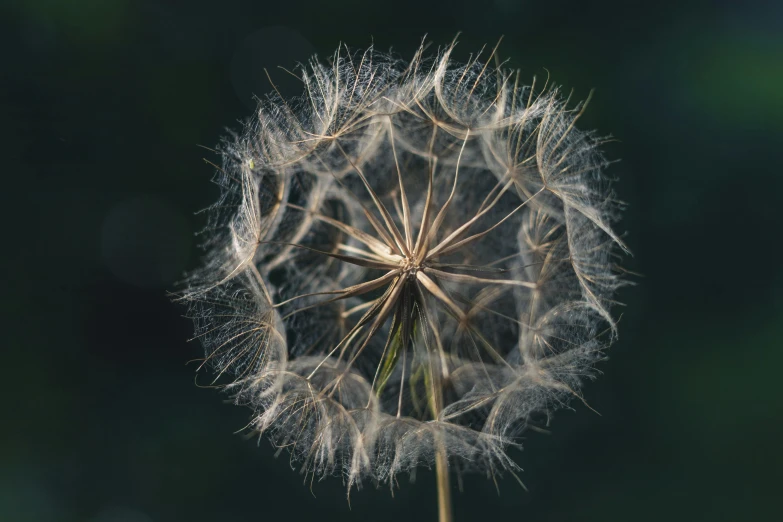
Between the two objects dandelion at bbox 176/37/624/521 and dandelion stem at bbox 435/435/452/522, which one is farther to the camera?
dandelion at bbox 176/37/624/521

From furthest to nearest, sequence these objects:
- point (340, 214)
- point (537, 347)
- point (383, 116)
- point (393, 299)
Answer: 1. point (340, 214)
2. point (383, 116)
3. point (537, 347)
4. point (393, 299)

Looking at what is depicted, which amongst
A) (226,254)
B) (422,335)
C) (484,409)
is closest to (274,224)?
(226,254)

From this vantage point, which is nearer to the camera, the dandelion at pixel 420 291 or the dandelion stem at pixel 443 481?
the dandelion stem at pixel 443 481

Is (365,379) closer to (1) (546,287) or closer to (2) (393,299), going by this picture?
(2) (393,299)

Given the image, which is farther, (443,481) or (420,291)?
(420,291)

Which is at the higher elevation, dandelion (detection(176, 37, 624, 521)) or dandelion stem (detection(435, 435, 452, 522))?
dandelion (detection(176, 37, 624, 521))

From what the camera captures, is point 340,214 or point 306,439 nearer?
point 306,439

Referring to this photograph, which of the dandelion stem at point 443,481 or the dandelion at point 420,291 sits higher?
the dandelion at point 420,291

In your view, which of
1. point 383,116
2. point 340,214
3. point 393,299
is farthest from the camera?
point 340,214

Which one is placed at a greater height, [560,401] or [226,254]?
[226,254]

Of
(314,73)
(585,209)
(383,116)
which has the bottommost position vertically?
(585,209)

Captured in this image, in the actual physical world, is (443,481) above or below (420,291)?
below
